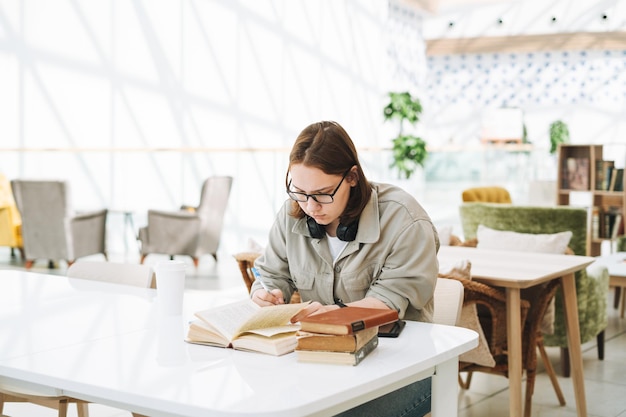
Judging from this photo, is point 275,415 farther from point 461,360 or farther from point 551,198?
point 551,198

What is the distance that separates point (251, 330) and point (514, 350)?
5.45ft

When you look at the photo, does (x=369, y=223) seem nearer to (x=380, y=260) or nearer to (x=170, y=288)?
(x=380, y=260)

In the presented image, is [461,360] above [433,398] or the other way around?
the other way around

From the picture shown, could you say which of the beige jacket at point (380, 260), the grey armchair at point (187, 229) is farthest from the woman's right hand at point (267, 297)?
the grey armchair at point (187, 229)

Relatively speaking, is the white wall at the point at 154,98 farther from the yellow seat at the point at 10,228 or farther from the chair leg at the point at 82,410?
the chair leg at the point at 82,410

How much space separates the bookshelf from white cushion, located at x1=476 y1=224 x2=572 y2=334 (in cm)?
304

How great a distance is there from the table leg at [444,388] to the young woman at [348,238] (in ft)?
0.70

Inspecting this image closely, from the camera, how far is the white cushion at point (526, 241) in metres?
4.47

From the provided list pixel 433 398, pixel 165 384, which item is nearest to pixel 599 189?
pixel 433 398

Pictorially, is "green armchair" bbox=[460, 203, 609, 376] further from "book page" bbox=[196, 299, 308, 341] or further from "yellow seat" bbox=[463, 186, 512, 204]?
"book page" bbox=[196, 299, 308, 341]

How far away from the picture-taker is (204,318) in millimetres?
1992

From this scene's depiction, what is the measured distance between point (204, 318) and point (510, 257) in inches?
91.8

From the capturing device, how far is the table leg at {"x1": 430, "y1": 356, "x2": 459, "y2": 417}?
1.94 meters

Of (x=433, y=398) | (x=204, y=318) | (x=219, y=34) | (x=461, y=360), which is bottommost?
(x=461, y=360)
